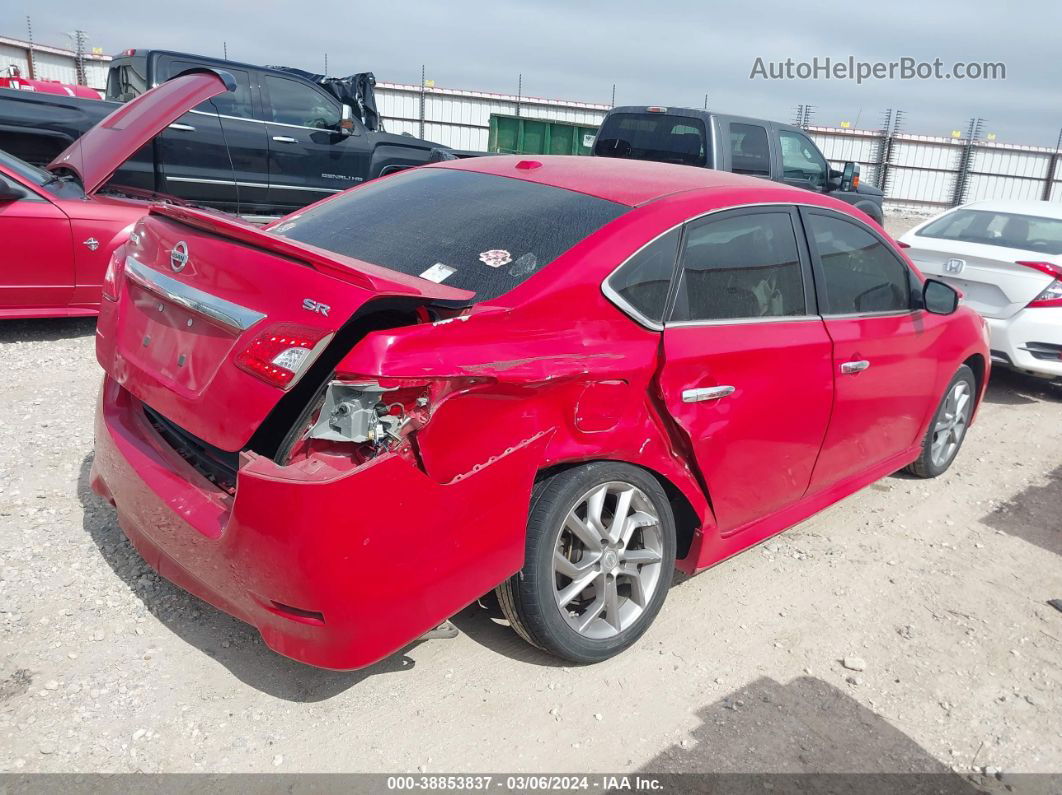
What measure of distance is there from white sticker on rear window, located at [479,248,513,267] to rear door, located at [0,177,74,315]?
4180 mm

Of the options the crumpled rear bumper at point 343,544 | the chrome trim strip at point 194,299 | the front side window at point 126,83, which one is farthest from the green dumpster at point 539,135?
the crumpled rear bumper at point 343,544

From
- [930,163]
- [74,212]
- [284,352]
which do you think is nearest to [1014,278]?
[284,352]

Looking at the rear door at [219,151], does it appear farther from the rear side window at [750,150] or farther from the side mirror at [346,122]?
the rear side window at [750,150]

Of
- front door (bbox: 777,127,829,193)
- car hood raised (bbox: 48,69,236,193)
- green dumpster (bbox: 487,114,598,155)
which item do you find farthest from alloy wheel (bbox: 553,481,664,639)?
green dumpster (bbox: 487,114,598,155)

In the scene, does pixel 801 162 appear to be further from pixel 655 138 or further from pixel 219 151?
pixel 219 151

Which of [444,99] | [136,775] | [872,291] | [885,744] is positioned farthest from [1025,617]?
[444,99]

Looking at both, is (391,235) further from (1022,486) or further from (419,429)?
(1022,486)

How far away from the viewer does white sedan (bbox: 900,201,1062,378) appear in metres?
6.17

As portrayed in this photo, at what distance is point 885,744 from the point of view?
2.63 m

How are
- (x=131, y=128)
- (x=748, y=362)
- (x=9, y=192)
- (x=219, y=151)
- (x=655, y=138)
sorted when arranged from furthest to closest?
(x=655, y=138) → (x=219, y=151) → (x=9, y=192) → (x=131, y=128) → (x=748, y=362)

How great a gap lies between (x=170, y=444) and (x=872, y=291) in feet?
9.81

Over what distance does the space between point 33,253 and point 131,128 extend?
1.14m

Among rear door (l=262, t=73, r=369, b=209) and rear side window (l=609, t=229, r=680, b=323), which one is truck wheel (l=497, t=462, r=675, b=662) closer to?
rear side window (l=609, t=229, r=680, b=323)

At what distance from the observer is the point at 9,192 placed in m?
5.37
